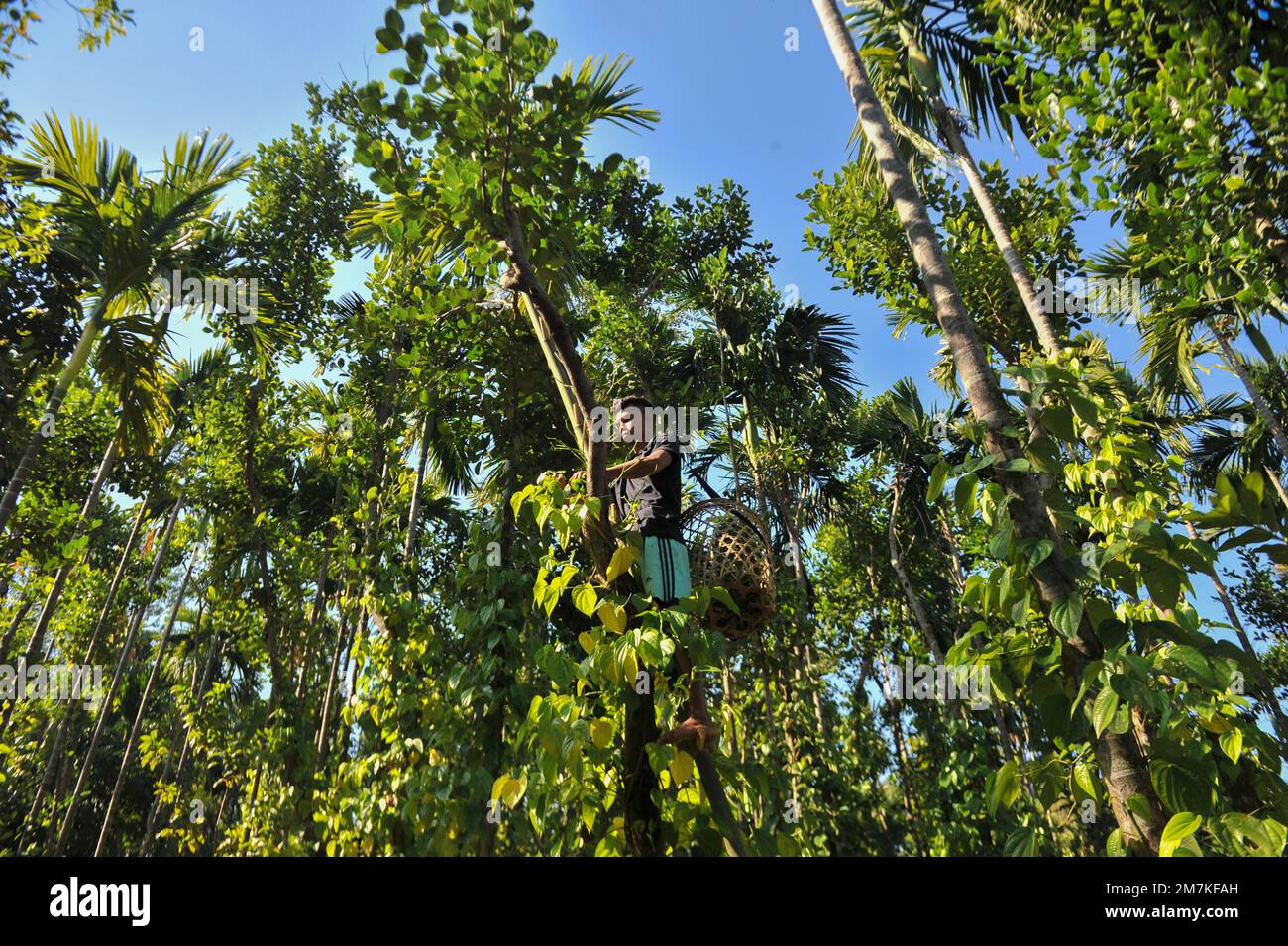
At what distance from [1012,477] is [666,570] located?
1203mm

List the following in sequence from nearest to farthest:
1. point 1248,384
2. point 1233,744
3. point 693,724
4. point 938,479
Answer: point 1233,744 → point 938,479 → point 693,724 → point 1248,384

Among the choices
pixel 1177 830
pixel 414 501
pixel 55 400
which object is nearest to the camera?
pixel 1177 830

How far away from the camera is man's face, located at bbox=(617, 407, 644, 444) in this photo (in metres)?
2.81

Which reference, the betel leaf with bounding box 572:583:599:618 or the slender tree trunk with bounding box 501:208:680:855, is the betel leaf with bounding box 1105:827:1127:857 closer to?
the slender tree trunk with bounding box 501:208:680:855

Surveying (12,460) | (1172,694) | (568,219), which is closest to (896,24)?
(568,219)

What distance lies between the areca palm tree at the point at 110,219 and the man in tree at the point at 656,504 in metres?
4.70

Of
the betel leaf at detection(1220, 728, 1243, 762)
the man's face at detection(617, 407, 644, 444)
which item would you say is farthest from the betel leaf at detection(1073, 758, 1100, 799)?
the man's face at detection(617, 407, 644, 444)

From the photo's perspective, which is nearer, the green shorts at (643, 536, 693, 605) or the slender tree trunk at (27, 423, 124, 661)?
the green shorts at (643, 536, 693, 605)

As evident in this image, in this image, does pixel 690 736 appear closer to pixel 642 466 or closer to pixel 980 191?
pixel 642 466

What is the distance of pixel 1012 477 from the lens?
1.95 meters

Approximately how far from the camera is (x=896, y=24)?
613 centimetres

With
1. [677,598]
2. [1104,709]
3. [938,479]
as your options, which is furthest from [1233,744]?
[677,598]

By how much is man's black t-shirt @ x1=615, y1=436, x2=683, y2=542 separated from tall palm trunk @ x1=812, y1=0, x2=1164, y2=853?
1136 millimetres
